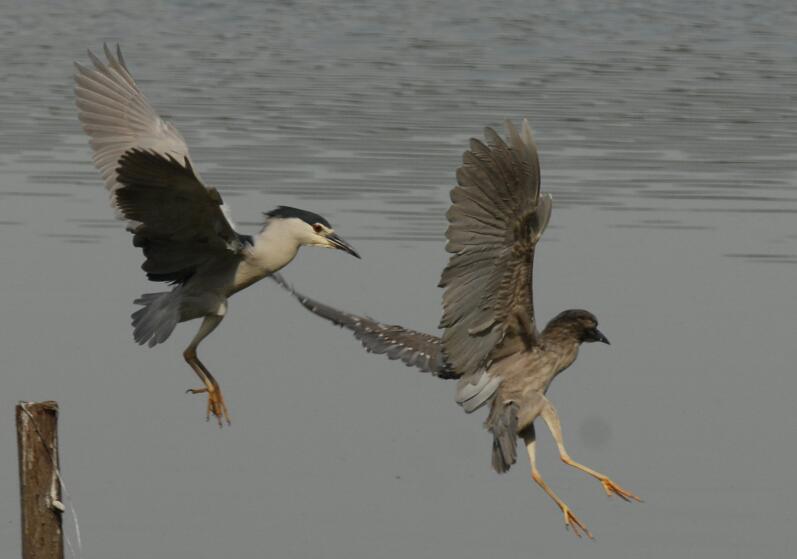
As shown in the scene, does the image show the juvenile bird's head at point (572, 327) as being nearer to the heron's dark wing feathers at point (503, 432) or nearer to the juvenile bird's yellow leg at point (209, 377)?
the heron's dark wing feathers at point (503, 432)

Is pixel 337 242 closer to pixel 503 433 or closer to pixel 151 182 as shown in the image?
pixel 151 182

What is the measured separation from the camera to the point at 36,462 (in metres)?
7.22

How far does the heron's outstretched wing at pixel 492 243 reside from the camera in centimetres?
779

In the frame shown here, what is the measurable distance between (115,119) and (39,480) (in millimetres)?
4089

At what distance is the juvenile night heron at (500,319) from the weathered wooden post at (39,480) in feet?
5.56

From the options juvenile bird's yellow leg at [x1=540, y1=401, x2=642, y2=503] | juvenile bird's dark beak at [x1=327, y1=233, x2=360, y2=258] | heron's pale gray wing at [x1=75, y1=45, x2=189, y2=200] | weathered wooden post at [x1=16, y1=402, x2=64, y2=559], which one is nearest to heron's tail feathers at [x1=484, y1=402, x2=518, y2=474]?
juvenile bird's yellow leg at [x1=540, y1=401, x2=642, y2=503]

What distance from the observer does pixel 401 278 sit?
44.0ft

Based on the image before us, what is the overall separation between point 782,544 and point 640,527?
643mm

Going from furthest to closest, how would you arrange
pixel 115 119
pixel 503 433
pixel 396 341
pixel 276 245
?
pixel 115 119 < pixel 276 245 < pixel 396 341 < pixel 503 433

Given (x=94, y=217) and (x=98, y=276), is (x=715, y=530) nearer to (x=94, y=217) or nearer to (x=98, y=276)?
(x=98, y=276)

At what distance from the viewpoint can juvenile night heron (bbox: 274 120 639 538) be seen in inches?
308

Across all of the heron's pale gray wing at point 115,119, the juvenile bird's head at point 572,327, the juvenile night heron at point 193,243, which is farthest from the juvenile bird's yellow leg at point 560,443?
the heron's pale gray wing at point 115,119

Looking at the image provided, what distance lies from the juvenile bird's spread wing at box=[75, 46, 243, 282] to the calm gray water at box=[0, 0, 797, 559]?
1.09m

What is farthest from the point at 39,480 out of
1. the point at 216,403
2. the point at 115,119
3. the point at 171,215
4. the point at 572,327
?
the point at 115,119
